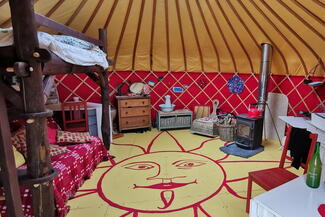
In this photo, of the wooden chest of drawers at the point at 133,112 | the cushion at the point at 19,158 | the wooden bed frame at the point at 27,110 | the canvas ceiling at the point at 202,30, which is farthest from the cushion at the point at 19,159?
the wooden chest of drawers at the point at 133,112

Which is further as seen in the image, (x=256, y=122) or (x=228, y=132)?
(x=228, y=132)

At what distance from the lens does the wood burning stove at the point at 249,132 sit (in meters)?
2.87

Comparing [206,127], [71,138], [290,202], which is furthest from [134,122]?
[290,202]

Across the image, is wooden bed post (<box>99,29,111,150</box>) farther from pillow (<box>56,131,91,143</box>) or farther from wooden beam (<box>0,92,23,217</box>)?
wooden beam (<box>0,92,23,217</box>)

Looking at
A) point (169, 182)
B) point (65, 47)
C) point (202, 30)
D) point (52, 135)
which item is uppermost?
point (202, 30)

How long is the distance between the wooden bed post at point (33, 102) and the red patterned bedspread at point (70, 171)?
0.39 m

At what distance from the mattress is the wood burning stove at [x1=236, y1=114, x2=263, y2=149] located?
86.7 inches

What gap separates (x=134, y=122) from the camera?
147 inches

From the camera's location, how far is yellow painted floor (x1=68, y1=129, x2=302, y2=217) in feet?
5.58

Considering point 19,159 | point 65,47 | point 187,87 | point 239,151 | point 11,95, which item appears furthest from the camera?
point 187,87

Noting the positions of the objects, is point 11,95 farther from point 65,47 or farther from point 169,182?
point 169,182

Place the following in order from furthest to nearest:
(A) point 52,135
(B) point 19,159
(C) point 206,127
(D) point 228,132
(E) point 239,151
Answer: (C) point 206,127 → (D) point 228,132 → (E) point 239,151 → (A) point 52,135 → (B) point 19,159

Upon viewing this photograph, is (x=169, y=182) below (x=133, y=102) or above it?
below

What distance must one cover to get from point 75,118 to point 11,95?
1.90m
